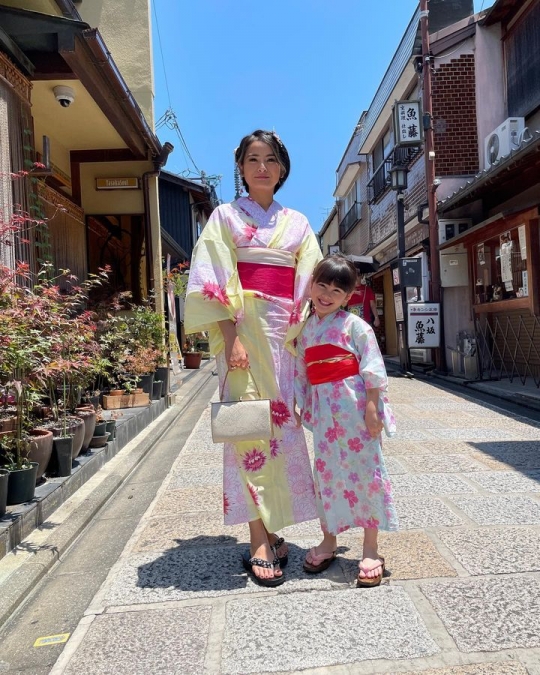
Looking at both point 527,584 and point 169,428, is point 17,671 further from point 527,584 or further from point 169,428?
point 169,428

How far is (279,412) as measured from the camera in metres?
2.64

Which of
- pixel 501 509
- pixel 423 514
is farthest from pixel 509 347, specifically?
pixel 423 514

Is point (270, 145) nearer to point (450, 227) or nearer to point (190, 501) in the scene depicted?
point (190, 501)

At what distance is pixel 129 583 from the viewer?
8.56ft

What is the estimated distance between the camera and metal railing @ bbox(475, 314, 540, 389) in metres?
9.44

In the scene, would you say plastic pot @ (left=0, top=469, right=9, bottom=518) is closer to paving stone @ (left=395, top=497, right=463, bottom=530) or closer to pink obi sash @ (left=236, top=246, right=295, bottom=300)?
pink obi sash @ (left=236, top=246, right=295, bottom=300)

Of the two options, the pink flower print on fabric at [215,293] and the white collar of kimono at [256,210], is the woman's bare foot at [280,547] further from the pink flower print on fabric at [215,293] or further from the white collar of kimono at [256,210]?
the white collar of kimono at [256,210]

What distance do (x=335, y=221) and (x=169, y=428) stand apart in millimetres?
26567

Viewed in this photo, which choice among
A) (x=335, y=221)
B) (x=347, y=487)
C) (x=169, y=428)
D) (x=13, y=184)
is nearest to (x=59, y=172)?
(x=13, y=184)

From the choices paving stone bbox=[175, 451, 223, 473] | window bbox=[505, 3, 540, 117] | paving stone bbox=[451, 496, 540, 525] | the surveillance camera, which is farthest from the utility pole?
paving stone bbox=[451, 496, 540, 525]

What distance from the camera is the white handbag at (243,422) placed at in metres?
2.43

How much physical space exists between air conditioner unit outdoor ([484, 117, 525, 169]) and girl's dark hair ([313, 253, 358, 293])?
8.33m

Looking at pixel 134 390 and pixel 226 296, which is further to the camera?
pixel 134 390

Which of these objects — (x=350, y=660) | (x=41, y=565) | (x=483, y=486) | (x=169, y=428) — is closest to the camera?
(x=350, y=660)
